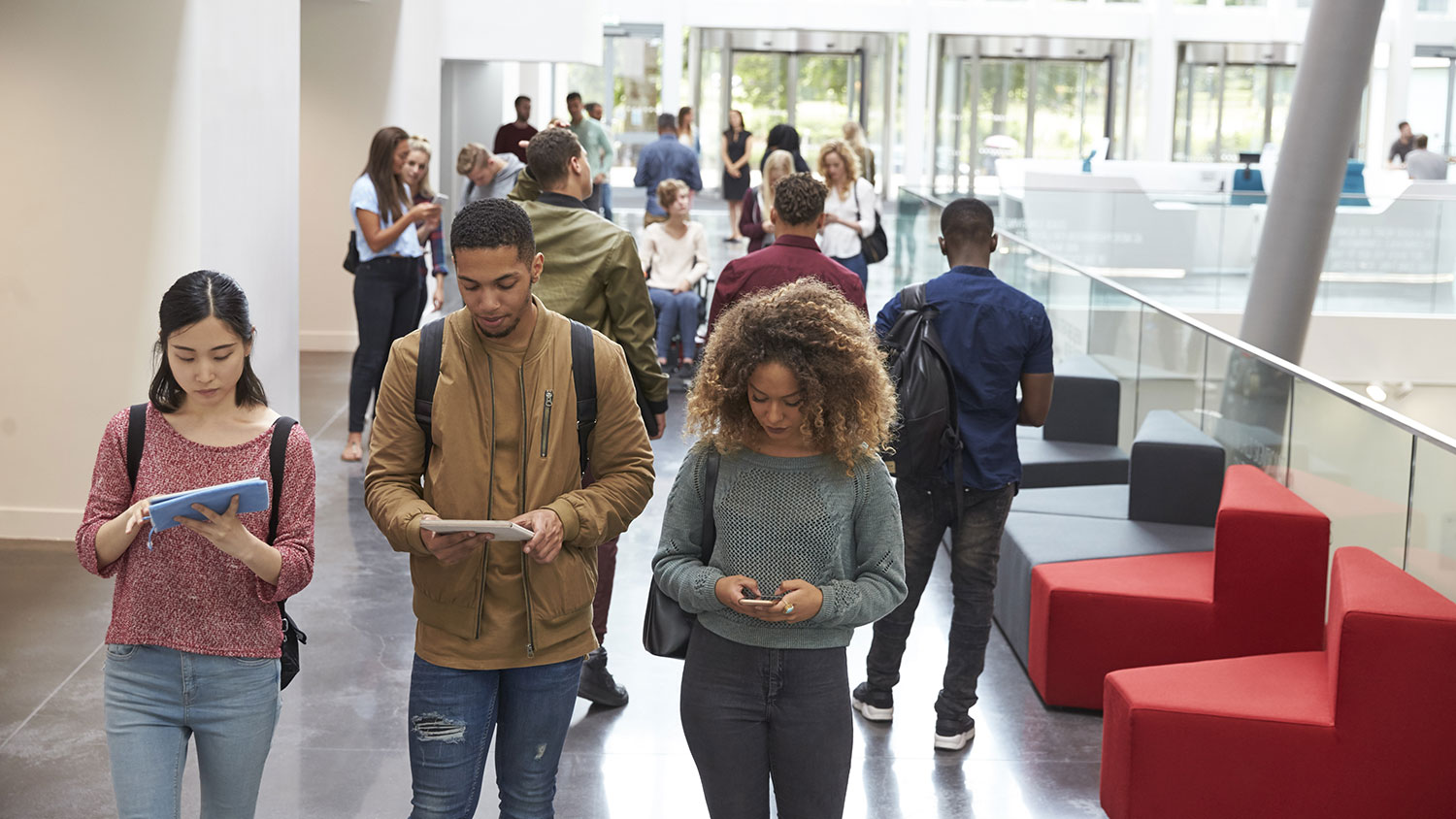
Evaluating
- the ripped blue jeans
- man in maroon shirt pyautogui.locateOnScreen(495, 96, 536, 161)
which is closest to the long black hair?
the ripped blue jeans

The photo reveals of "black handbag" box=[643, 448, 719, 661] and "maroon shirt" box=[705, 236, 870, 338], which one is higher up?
"maroon shirt" box=[705, 236, 870, 338]

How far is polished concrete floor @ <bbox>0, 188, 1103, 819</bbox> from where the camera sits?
423 cm

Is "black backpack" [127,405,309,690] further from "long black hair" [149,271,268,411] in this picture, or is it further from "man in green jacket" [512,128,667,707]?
"man in green jacket" [512,128,667,707]

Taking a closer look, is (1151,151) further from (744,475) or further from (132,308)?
(744,475)

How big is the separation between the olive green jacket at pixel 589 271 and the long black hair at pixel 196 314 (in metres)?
1.70

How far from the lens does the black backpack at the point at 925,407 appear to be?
4.47 m

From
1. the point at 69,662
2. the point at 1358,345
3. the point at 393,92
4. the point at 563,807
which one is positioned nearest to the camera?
the point at 563,807

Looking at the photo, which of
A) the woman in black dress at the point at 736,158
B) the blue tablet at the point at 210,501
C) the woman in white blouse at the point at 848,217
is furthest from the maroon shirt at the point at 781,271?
the woman in black dress at the point at 736,158

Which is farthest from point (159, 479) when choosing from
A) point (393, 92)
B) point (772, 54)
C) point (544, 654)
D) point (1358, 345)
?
point (772, 54)

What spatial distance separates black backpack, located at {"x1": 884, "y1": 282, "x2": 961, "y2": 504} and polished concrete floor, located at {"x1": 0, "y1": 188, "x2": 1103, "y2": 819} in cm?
93

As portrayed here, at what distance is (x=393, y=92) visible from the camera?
11.9m

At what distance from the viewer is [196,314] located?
2.76 meters

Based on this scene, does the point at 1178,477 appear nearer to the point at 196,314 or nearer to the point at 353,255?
the point at 196,314

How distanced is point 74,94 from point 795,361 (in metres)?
5.01
